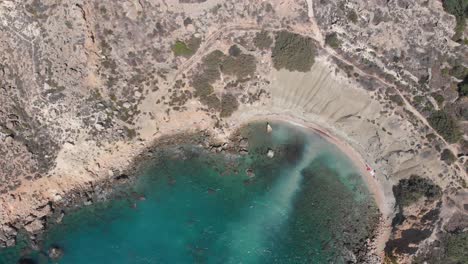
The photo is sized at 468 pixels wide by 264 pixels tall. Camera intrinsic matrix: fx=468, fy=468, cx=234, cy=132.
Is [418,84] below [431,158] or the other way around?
the other way around

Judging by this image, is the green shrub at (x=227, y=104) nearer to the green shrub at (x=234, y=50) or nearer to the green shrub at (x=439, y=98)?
the green shrub at (x=234, y=50)

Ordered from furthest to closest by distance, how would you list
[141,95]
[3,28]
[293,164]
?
[293,164], [141,95], [3,28]

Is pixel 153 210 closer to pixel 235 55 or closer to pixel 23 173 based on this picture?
pixel 23 173

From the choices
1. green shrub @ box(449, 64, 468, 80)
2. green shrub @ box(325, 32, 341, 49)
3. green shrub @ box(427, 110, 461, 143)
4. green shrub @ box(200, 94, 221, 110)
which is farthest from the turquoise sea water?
green shrub @ box(449, 64, 468, 80)

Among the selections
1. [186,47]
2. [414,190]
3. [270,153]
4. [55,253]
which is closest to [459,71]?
[414,190]

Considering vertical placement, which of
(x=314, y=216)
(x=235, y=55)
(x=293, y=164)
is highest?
(x=235, y=55)

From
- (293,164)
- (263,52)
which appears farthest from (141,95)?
(293,164)
